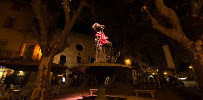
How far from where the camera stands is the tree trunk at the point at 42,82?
5.56 meters

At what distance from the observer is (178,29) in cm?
557

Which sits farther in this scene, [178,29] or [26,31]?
[26,31]

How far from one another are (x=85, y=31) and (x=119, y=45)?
8.32 meters

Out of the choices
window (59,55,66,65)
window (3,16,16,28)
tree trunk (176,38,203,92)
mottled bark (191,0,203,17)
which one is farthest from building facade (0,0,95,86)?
mottled bark (191,0,203,17)

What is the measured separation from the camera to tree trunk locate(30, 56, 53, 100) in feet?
18.2

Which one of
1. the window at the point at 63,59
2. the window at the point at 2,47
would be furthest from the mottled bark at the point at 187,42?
the window at the point at 2,47

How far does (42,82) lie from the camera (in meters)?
5.80

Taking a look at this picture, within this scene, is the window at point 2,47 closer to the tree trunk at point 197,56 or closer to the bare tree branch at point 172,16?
the bare tree branch at point 172,16

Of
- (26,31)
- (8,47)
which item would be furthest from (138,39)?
(8,47)

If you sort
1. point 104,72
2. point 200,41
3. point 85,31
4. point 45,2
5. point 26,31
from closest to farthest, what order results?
point 104,72 → point 200,41 → point 45,2 → point 26,31 → point 85,31

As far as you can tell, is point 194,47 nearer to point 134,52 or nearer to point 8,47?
point 134,52

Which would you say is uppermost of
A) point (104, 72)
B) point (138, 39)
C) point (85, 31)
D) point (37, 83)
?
point (85, 31)

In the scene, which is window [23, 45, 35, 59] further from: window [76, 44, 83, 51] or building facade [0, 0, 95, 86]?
window [76, 44, 83, 51]

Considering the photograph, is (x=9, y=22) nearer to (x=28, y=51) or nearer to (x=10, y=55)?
(x=28, y=51)
